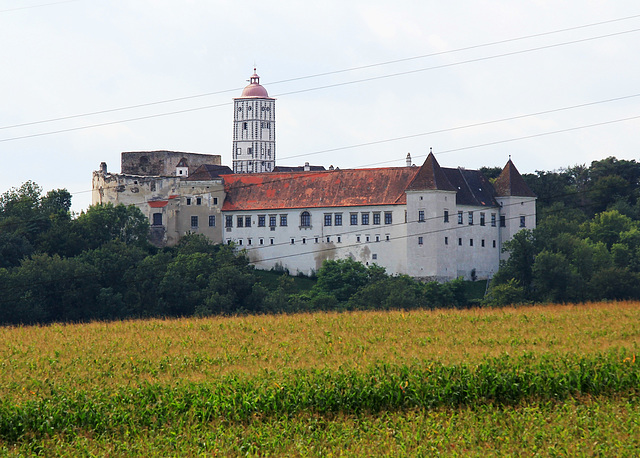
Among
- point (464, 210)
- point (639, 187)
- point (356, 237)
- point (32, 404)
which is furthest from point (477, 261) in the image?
point (32, 404)

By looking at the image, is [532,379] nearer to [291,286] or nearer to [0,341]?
[0,341]

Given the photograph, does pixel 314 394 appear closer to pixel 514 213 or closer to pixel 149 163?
pixel 514 213

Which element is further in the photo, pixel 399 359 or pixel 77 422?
pixel 399 359

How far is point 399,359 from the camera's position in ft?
92.2

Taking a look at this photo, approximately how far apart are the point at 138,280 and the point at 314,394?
62.8 metres

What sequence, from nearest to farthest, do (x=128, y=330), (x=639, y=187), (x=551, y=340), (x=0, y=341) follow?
(x=551, y=340)
(x=0, y=341)
(x=128, y=330)
(x=639, y=187)

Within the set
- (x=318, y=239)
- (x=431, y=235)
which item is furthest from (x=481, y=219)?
(x=318, y=239)

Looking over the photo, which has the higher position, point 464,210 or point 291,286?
point 464,210

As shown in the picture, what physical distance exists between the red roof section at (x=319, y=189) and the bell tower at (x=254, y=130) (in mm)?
54859

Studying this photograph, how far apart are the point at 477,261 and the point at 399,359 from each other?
6977 cm

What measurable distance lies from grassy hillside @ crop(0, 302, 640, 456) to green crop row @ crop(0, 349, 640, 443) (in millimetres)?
36

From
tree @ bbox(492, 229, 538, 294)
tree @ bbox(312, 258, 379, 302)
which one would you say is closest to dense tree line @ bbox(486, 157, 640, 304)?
tree @ bbox(492, 229, 538, 294)

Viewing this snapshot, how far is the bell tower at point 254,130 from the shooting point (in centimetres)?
16100

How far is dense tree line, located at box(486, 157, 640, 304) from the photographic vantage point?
8844 centimetres
